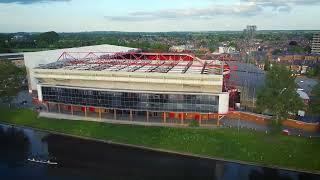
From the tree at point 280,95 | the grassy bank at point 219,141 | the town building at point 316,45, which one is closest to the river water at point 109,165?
the grassy bank at point 219,141

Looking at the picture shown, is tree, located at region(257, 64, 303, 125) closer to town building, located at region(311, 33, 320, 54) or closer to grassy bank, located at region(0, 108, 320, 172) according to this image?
grassy bank, located at region(0, 108, 320, 172)

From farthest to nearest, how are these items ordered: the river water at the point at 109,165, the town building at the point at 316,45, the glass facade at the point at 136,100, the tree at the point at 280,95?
the town building at the point at 316,45, the glass facade at the point at 136,100, the tree at the point at 280,95, the river water at the point at 109,165

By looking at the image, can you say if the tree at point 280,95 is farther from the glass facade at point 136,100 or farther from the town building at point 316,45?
the town building at point 316,45

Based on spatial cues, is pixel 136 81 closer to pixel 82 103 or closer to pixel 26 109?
pixel 82 103

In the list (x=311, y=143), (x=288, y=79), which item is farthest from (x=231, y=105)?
(x=311, y=143)

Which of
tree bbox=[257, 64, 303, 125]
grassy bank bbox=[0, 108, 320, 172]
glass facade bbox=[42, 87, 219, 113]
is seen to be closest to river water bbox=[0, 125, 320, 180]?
grassy bank bbox=[0, 108, 320, 172]

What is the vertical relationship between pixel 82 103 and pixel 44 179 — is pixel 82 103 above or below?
above

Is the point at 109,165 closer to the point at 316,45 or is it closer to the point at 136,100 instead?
the point at 136,100
